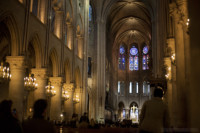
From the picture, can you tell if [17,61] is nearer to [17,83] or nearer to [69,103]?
[17,83]

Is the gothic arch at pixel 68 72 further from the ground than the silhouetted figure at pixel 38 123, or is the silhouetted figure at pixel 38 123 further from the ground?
the gothic arch at pixel 68 72

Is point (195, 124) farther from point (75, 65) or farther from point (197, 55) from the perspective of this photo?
point (75, 65)

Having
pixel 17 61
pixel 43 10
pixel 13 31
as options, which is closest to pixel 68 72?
pixel 43 10

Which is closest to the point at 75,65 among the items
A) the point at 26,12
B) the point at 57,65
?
the point at 57,65

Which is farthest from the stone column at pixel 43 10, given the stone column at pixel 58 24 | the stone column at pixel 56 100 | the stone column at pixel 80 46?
the stone column at pixel 80 46

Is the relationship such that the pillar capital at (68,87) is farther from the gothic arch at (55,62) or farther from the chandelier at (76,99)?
the gothic arch at (55,62)

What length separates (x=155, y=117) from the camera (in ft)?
14.6

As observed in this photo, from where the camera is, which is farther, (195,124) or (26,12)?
(26,12)

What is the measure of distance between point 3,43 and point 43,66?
6.09 meters

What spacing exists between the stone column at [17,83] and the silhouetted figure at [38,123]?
11.2 meters

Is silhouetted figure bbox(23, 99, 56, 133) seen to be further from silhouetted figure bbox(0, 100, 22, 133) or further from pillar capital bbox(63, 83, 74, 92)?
pillar capital bbox(63, 83, 74, 92)

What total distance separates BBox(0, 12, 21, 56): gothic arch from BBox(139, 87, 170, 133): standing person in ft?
36.5

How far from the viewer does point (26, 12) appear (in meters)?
15.4

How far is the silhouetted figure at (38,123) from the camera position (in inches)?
142
